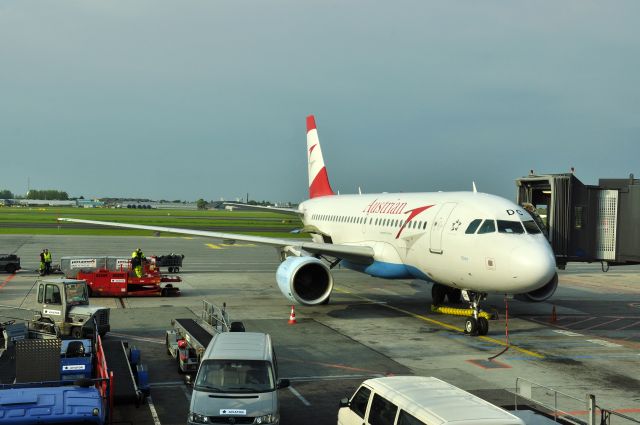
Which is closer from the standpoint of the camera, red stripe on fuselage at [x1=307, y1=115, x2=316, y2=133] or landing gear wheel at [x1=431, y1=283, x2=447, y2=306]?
landing gear wheel at [x1=431, y1=283, x2=447, y2=306]

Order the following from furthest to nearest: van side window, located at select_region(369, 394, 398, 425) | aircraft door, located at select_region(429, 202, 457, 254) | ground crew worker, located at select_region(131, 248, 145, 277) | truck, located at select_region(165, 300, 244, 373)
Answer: ground crew worker, located at select_region(131, 248, 145, 277) → aircraft door, located at select_region(429, 202, 457, 254) → truck, located at select_region(165, 300, 244, 373) → van side window, located at select_region(369, 394, 398, 425)

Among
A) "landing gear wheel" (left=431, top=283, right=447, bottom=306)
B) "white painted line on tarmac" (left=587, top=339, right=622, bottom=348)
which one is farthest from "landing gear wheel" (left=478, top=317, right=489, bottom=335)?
"landing gear wheel" (left=431, top=283, right=447, bottom=306)

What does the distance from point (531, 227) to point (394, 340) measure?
589 cm

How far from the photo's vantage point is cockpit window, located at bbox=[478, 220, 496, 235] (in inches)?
875

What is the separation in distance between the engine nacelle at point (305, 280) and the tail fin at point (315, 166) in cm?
1788

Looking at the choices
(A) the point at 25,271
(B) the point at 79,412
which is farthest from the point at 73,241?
(B) the point at 79,412

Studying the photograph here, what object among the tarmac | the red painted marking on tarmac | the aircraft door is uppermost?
the aircraft door

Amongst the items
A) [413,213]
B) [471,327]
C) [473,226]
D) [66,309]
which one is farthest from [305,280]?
[66,309]

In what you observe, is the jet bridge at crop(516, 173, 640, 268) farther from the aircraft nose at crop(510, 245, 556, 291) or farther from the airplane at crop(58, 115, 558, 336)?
the aircraft nose at crop(510, 245, 556, 291)

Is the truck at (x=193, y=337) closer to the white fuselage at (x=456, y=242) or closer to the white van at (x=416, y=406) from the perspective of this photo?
the white van at (x=416, y=406)

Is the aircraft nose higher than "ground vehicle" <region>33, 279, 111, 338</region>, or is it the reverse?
the aircraft nose

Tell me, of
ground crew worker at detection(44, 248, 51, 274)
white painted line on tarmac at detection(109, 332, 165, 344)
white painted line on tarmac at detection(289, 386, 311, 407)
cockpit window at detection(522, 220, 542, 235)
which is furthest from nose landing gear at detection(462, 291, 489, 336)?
ground crew worker at detection(44, 248, 51, 274)

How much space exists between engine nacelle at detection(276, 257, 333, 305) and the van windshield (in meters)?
12.6

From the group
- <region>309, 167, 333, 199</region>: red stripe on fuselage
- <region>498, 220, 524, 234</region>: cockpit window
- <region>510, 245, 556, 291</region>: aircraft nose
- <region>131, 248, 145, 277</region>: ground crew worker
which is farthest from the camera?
<region>309, 167, 333, 199</region>: red stripe on fuselage
